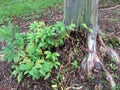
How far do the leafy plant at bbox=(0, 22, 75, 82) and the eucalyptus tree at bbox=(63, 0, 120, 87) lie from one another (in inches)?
7.0

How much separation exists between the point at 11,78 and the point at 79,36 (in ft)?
3.60

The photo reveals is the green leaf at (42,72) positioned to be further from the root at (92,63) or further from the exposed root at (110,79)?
the exposed root at (110,79)

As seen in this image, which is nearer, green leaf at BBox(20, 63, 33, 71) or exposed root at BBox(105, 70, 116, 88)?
green leaf at BBox(20, 63, 33, 71)

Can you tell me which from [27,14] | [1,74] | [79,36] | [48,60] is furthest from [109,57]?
[27,14]

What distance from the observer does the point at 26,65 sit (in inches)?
133

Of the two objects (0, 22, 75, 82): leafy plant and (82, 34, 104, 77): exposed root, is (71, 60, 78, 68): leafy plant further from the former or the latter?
(0, 22, 75, 82): leafy plant

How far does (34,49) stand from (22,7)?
401 centimetres

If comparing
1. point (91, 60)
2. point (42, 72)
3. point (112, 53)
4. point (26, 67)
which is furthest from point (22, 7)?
point (42, 72)

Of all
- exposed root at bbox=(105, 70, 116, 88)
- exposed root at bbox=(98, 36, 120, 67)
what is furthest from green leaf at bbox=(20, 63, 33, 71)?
exposed root at bbox=(98, 36, 120, 67)

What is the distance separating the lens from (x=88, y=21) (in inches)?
147

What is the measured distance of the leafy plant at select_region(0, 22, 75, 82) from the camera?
3.40 m

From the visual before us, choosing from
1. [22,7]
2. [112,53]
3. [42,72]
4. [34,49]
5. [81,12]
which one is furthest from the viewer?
[22,7]

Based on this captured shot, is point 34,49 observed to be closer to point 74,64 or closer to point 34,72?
point 34,72

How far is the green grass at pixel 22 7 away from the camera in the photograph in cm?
678
